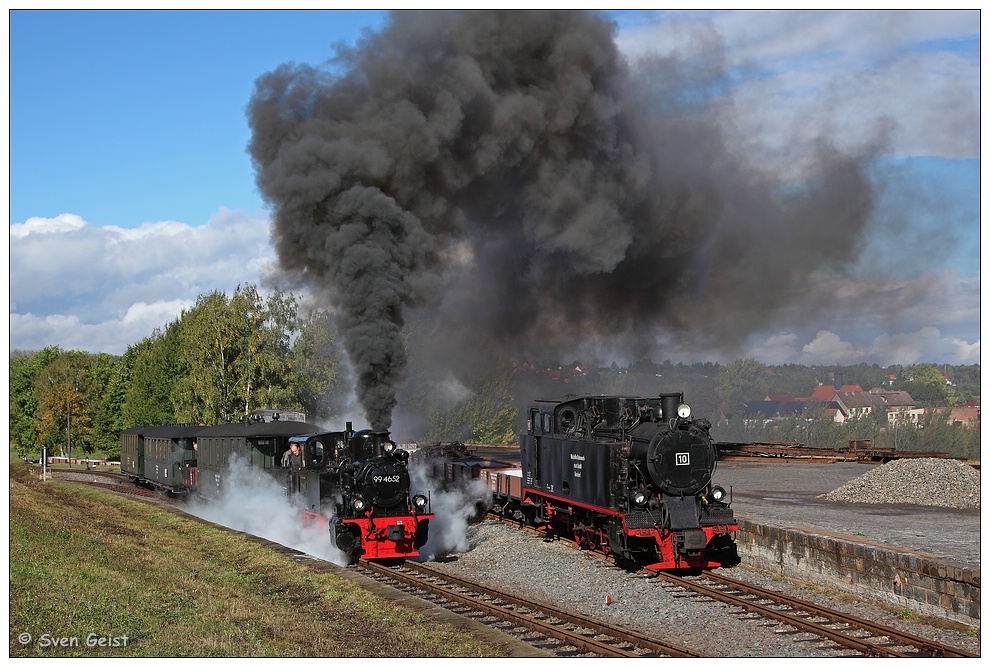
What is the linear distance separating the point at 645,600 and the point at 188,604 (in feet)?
19.0

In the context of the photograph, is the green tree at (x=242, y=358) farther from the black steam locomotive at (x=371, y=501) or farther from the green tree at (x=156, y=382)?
the black steam locomotive at (x=371, y=501)

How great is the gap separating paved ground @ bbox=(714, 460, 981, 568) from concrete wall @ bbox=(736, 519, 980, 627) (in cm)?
61

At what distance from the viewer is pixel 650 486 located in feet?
42.0

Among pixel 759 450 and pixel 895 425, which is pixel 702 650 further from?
pixel 895 425

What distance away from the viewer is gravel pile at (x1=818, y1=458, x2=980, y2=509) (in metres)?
Result: 21.8

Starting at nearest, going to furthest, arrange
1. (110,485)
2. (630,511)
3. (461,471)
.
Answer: (630,511) → (461,471) → (110,485)

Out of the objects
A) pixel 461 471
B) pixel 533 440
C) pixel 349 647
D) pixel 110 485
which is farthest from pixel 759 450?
pixel 349 647

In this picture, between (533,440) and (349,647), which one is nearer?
(349,647)

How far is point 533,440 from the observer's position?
16797 mm

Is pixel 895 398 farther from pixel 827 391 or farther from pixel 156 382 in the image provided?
pixel 156 382

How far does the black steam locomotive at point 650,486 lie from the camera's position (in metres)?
12.7

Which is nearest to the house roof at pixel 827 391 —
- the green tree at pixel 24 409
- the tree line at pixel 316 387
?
the tree line at pixel 316 387

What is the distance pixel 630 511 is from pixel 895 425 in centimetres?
4368

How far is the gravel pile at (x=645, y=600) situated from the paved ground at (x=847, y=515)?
208 centimetres
